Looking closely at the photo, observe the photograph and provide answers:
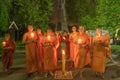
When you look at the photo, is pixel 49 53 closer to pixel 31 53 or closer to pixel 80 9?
pixel 31 53

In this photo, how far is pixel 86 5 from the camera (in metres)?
57.6

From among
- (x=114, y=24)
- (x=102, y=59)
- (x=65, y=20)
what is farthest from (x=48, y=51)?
(x=65, y=20)

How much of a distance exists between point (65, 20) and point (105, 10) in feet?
82.6

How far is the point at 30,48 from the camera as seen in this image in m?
17.8

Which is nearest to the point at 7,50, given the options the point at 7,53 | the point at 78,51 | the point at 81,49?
the point at 7,53

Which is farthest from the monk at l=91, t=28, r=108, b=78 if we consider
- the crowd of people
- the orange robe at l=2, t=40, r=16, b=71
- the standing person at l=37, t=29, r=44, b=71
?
the orange robe at l=2, t=40, r=16, b=71

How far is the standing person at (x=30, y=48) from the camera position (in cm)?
1772

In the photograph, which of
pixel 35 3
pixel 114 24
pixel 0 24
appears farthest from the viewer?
pixel 35 3

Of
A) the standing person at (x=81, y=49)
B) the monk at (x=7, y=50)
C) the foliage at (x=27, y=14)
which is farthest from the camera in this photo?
the foliage at (x=27, y=14)

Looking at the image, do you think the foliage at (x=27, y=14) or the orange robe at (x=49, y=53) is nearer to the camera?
the orange robe at (x=49, y=53)

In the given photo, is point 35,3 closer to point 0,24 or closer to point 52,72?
point 0,24

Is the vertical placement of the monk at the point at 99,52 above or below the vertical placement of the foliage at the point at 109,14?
below

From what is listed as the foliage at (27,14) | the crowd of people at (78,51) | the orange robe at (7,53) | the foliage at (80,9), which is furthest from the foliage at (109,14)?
the foliage at (80,9)

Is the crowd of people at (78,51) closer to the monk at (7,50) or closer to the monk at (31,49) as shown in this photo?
the monk at (31,49)
